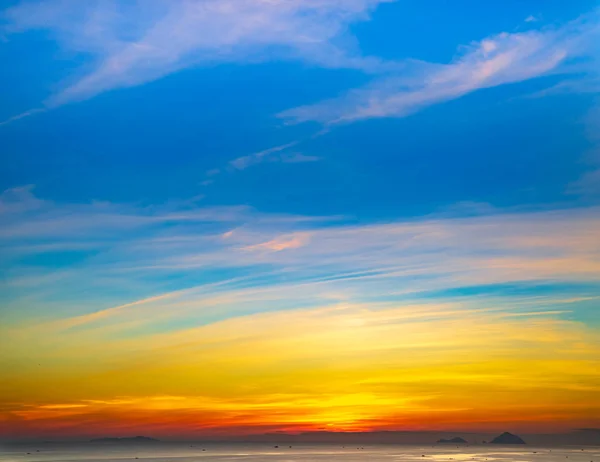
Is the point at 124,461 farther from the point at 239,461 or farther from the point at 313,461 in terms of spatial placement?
the point at 313,461

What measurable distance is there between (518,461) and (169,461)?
17.1 meters

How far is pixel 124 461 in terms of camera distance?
3903 cm

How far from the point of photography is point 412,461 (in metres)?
39.6

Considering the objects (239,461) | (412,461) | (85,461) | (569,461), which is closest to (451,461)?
(412,461)

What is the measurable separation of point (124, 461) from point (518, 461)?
63.6 feet

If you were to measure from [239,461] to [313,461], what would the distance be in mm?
4437

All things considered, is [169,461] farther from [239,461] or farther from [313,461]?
[313,461]

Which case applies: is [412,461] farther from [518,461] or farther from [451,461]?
[518,461]

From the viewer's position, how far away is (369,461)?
39.0m

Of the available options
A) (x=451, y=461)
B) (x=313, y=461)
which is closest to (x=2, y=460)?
(x=313, y=461)

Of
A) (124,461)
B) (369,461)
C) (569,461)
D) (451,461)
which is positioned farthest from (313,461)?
(569,461)

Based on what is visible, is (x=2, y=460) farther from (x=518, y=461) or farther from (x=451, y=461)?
(x=518, y=461)

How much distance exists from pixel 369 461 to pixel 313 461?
110 inches

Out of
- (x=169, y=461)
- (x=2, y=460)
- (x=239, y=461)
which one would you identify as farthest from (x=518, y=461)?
(x=2, y=460)
